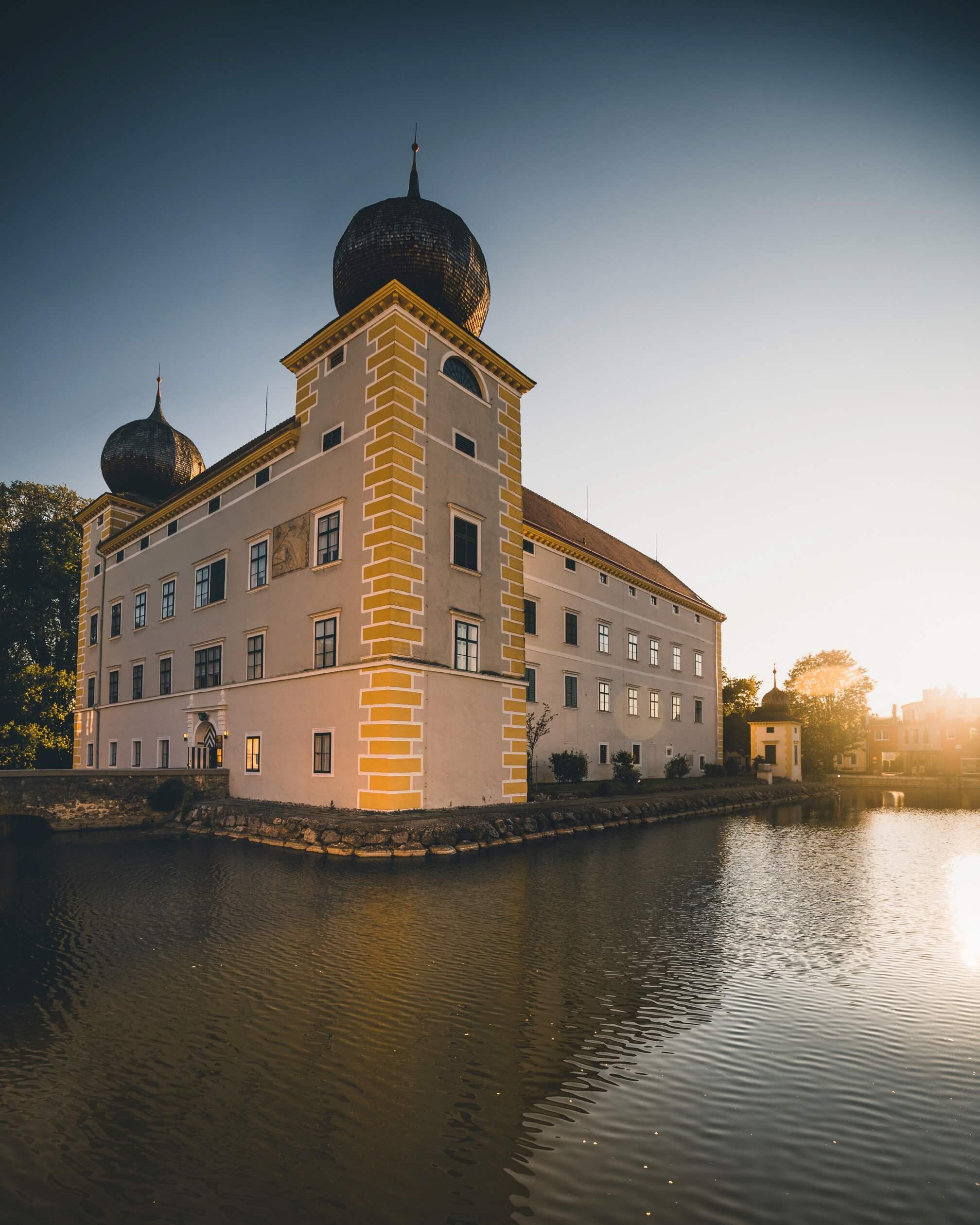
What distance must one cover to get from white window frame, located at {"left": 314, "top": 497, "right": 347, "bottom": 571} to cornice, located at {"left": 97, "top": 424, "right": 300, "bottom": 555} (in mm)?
3069

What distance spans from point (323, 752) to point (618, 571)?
858 inches

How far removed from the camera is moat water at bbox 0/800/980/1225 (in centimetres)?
378

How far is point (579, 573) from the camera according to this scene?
34906 millimetres

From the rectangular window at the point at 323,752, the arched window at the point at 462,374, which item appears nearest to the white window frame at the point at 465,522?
the arched window at the point at 462,374

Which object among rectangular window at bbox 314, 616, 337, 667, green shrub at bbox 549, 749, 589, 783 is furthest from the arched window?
green shrub at bbox 549, 749, 589, 783

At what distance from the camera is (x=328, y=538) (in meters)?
21.5

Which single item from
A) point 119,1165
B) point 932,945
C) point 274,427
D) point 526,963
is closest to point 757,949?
point 932,945

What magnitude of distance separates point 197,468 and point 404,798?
26.9 meters

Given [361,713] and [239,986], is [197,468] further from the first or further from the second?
[239,986]

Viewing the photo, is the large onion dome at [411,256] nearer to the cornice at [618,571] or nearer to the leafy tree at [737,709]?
the cornice at [618,571]

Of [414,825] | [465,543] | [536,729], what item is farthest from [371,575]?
[536,729]

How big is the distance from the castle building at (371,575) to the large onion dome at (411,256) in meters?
0.06

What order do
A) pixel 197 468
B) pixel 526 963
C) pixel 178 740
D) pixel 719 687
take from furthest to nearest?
1. pixel 719 687
2. pixel 197 468
3. pixel 178 740
4. pixel 526 963

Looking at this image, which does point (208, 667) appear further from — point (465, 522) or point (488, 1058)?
point (488, 1058)
